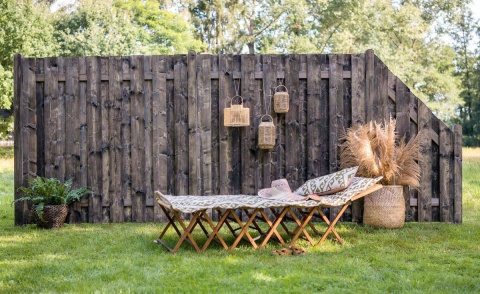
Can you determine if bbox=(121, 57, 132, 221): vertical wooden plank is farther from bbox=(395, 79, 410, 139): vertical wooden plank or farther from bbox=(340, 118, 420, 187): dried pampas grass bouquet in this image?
bbox=(395, 79, 410, 139): vertical wooden plank

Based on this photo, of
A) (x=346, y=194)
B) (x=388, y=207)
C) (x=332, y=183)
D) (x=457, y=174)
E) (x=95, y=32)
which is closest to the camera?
(x=346, y=194)

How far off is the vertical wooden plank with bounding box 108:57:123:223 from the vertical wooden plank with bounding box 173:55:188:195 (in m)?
0.68

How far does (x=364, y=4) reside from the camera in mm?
22547

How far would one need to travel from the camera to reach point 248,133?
636 centimetres

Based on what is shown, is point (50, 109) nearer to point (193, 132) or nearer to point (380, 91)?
point (193, 132)

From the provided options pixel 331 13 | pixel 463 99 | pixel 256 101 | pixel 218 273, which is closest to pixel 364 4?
pixel 331 13

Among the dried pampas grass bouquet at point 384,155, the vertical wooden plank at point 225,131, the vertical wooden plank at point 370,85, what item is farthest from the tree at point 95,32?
the dried pampas grass bouquet at point 384,155

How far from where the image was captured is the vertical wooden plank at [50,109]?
641cm

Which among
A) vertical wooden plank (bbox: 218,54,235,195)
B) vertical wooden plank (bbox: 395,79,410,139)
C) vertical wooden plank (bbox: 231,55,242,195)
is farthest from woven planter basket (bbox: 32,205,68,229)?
vertical wooden plank (bbox: 395,79,410,139)

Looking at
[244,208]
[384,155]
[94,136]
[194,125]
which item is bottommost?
[244,208]

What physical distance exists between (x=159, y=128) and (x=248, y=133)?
1.06 metres

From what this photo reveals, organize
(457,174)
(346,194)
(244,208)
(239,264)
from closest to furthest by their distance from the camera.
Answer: (239,264)
(244,208)
(346,194)
(457,174)

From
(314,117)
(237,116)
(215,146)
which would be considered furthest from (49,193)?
(314,117)

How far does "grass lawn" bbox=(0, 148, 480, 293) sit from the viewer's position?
3.61 metres
